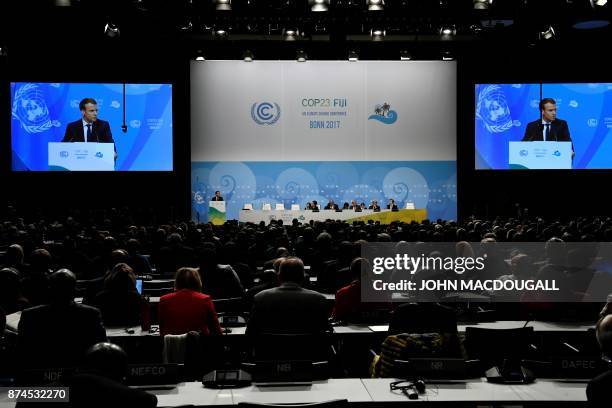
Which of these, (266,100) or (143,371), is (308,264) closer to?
(143,371)

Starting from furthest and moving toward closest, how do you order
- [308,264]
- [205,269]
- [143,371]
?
[308,264], [205,269], [143,371]

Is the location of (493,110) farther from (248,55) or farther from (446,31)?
(248,55)

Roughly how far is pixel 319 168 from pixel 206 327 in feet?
62.0

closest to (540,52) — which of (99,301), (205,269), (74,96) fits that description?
(74,96)

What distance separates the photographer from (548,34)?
17828 millimetres

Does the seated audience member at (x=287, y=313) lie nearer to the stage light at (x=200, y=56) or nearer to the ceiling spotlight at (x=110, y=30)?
the ceiling spotlight at (x=110, y=30)

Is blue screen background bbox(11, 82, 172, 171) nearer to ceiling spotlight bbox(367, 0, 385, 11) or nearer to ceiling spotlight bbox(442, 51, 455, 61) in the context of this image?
ceiling spotlight bbox(442, 51, 455, 61)

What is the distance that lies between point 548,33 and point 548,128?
652 cm

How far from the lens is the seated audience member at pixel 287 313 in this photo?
18.9 ft

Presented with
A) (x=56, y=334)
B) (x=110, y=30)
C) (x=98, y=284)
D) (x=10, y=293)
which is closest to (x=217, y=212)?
(x=110, y=30)

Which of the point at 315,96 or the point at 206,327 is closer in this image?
the point at 206,327

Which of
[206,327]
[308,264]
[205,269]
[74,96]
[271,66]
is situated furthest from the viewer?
Answer: [271,66]

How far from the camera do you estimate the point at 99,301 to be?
22.4 feet

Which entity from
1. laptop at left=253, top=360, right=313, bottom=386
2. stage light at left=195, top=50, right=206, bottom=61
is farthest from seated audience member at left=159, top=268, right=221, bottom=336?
stage light at left=195, top=50, right=206, bottom=61
